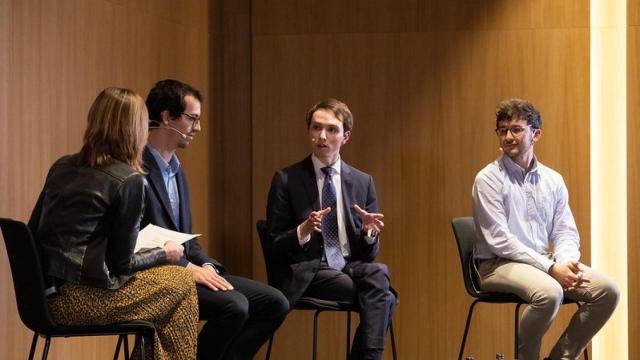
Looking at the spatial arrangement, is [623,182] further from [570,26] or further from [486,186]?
[486,186]

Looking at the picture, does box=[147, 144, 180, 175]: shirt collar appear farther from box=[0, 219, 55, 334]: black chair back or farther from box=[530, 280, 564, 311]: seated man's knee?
box=[530, 280, 564, 311]: seated man's knee

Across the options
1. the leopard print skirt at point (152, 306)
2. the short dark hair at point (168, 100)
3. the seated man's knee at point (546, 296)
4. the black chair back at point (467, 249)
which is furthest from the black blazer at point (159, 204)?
the seated man's knee at point (546, 296)

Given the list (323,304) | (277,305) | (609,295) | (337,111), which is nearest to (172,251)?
(277,305)

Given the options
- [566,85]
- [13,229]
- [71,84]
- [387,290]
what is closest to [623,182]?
[566,85]

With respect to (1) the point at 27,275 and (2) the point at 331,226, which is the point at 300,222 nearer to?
(2) the point at 331,226

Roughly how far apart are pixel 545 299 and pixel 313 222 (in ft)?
3.76

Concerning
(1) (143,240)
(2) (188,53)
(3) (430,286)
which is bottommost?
(3) (430,286)

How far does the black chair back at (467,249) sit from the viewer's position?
15.3 feet

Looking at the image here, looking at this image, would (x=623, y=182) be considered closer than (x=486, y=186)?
No

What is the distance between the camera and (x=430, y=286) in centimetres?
586

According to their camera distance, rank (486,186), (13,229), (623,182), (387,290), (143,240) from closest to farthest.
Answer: (13,229)
(143,240)
(387,290)
(486,186)
(623,182)

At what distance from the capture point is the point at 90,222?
3189 mm

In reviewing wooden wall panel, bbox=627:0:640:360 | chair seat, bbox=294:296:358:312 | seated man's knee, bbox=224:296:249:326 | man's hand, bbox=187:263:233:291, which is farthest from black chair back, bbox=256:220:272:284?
wooden wall panel, bbox=627:0:640:360

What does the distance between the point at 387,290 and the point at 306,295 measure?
383 mm
